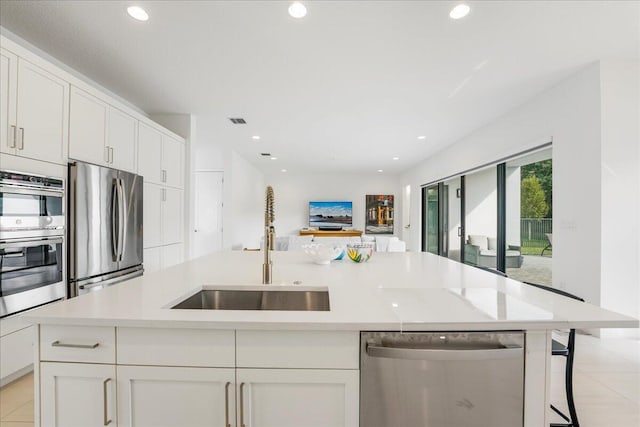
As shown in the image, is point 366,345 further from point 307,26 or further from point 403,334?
point 307,26

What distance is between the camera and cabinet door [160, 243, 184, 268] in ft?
12.3

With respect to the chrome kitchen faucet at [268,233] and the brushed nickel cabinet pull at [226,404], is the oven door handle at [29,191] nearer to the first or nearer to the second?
the chrome kitchen faucet at [268,233]

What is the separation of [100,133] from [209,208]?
4705mm

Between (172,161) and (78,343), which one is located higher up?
(172,161)

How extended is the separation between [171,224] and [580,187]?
4492 millimetres

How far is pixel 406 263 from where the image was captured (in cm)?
213

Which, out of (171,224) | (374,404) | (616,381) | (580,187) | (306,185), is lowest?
(616,381)

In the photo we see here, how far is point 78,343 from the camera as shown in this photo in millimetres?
955

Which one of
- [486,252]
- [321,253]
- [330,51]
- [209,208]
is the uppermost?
[330,51]

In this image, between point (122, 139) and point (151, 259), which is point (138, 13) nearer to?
point (122, 139)

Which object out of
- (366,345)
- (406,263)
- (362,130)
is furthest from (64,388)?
(362,130)

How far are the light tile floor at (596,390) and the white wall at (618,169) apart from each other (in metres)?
0.49

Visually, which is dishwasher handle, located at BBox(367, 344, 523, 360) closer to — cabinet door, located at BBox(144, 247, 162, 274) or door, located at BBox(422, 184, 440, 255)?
cabinet door, located at BBox(144, 247, 162, 274)

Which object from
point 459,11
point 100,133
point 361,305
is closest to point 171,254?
point 100,133
